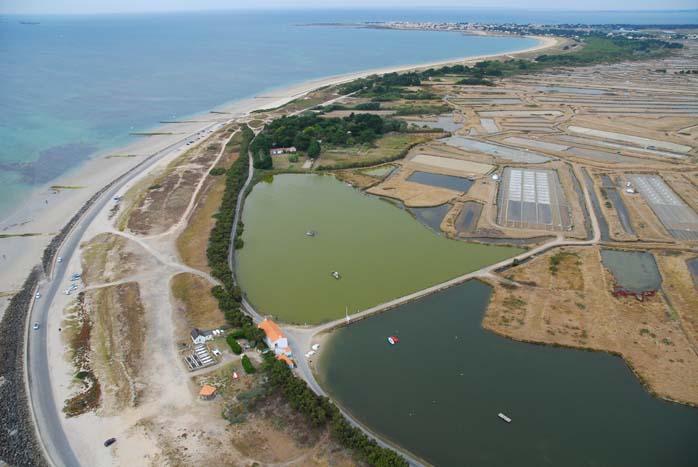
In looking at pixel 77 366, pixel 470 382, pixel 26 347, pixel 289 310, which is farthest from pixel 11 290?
pixel 470 382

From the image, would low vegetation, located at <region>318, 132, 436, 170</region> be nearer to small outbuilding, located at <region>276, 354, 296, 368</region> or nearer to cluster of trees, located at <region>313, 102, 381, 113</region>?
cluster of trees, located at <region>313, 102, 381, 113</region>

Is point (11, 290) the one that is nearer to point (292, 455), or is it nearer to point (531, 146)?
point (292, 455)

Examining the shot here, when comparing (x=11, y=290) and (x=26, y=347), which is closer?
(x=26, y=347)

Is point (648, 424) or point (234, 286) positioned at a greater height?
point (234, 286)

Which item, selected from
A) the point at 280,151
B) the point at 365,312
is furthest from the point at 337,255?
the point at 280,151

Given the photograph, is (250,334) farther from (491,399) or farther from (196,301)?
Answer: (491,399)

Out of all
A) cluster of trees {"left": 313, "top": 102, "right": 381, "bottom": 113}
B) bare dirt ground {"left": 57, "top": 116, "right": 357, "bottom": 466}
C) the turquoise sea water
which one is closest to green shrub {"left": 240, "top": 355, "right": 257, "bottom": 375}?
bare dirt ground {"left": 57, "top": 116, "right": 357, "bottom": 466}

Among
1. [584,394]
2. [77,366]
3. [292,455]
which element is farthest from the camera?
[77,366]
